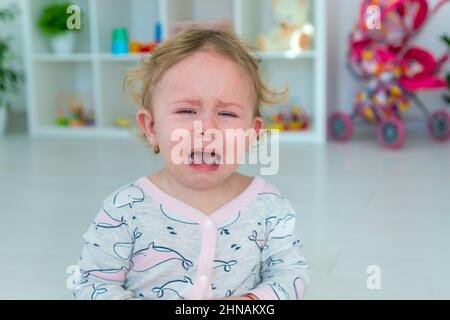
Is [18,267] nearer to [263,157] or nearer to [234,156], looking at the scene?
[234,156]

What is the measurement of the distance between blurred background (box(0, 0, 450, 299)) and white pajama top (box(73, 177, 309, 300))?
241 mm

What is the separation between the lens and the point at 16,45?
3.29 meters

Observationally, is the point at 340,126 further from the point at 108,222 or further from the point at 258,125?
the point at 108,222

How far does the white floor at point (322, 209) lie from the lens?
1137 millimetres

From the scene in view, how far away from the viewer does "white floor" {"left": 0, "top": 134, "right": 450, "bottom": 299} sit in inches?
44.8

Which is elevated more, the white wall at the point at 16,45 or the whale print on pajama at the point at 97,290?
the white wall at the point at 16,45

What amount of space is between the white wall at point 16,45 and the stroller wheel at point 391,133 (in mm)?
1750

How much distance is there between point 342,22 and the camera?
9.48 feet

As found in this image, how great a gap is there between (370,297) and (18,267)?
0.62 meters

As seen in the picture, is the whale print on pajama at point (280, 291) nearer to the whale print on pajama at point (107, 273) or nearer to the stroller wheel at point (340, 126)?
the whale print on pajama at point (107, 273)

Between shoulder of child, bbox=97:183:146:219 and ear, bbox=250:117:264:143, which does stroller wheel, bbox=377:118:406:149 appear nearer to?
ear, bbox=250:117:264:143

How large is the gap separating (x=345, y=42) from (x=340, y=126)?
18.6 inches

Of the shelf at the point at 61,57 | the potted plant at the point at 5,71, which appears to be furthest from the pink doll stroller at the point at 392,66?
the potted plant at the point at 5,71

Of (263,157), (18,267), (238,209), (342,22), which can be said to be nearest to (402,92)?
(342,22)
